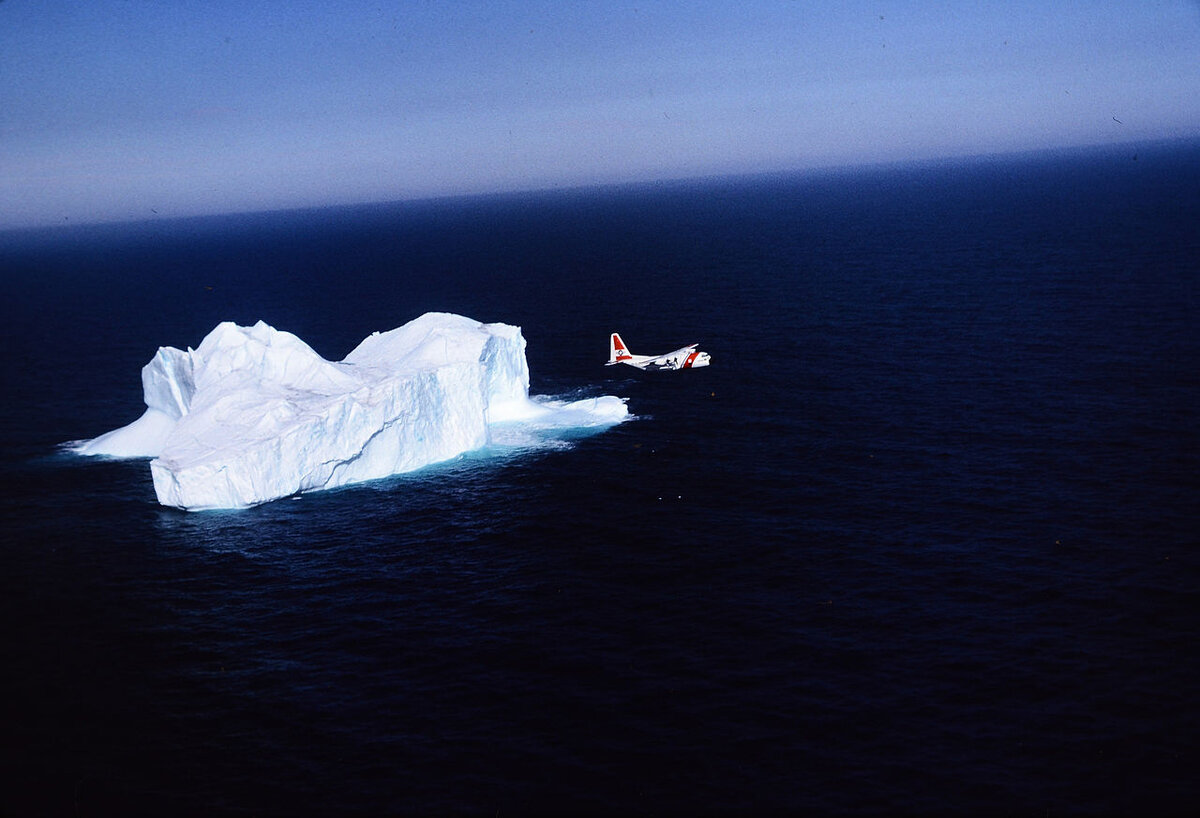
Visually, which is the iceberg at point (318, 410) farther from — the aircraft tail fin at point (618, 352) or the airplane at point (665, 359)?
the aircraft tail fin at point (618, 352)

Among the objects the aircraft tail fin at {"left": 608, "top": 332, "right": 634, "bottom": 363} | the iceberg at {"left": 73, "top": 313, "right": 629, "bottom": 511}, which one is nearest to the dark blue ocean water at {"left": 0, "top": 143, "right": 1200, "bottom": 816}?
the iceberg at {"left": 73, "top": 313, "right": 629, "bottom": 511}

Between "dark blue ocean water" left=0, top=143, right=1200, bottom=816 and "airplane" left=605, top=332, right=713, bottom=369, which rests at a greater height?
"airplane" left=605, top=332, right=713, bottom=369

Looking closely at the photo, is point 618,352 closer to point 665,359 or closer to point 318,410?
point 665,359

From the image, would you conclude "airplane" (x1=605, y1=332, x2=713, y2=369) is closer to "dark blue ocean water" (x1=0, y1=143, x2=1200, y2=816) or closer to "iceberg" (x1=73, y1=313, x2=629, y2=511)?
"dark blue ocean water" (x1=0, y1=143, x2=1200, y2=816)

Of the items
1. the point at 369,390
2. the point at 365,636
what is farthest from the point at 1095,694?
the point at 369,390

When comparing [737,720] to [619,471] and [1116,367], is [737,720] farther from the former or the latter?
[1116,367]

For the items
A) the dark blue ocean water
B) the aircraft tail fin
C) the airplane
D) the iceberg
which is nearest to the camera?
the dark blue ocean water

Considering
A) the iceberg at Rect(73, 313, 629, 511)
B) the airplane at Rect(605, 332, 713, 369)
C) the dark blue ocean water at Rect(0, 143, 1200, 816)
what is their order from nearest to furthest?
the dark blue ocean water at Rect(0, 143, 1200, 816) < the iceberg at Rect(73, 313, 629, 511) < the airplane at Rect(605, 332, 713, 369)
